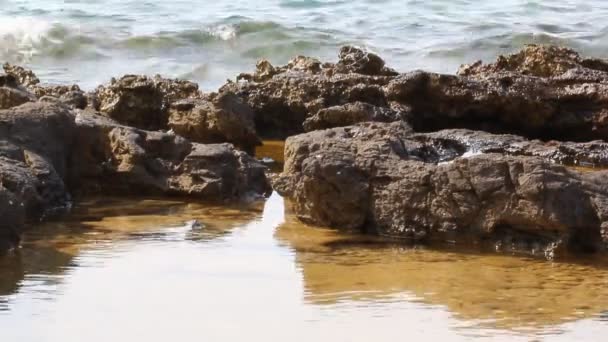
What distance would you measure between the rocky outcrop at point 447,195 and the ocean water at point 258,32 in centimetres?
482

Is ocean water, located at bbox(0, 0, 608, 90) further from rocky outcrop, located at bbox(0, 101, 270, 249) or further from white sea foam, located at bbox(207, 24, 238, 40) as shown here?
rocky outcrop, located at bbox(0, 101, 270, 249)

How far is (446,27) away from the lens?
12.8 metres

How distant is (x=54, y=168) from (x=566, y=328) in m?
2.63

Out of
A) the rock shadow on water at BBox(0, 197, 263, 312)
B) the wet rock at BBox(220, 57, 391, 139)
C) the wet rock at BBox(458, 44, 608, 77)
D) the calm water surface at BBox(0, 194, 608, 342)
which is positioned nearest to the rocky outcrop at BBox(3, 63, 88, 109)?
the wet rock at BBox(220, 57, 391, 139)

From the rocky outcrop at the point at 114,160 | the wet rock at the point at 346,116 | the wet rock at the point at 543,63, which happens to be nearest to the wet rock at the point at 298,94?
the wet rock at the point at 346,116

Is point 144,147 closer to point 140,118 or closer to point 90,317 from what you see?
point 140,118

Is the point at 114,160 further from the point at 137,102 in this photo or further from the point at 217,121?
the point at 137,102

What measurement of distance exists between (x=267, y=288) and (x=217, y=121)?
257 cm

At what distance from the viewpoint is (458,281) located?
155 inches

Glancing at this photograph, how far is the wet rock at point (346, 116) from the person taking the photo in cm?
632

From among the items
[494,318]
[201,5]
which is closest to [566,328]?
[494,318]

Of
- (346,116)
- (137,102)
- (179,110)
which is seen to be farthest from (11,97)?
(346,116)

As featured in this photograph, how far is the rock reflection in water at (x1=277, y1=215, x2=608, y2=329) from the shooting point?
354cm

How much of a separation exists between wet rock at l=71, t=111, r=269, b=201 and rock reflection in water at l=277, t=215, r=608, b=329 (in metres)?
0.80
